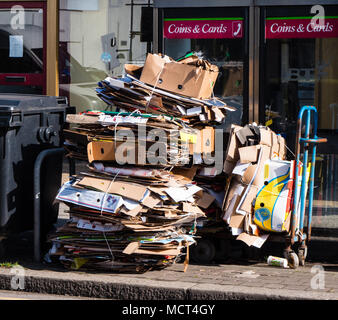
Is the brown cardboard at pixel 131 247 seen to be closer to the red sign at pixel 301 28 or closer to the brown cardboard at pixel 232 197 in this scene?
the brown cardboard at pixel 232 197

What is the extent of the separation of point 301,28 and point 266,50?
0.55 metres

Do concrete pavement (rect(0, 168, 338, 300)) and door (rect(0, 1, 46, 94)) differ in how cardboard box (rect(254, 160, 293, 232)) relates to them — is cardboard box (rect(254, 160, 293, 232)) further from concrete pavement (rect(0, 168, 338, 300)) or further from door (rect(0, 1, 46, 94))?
door (rect(0, 1, 46, 94))

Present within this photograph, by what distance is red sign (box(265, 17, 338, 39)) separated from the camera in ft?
32.2

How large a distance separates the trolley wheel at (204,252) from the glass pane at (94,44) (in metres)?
4.35

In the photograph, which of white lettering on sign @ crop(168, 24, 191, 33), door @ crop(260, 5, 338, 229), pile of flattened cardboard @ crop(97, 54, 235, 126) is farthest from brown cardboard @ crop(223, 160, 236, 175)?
white lettering on sign @ crop(168, 24, 191, 33)

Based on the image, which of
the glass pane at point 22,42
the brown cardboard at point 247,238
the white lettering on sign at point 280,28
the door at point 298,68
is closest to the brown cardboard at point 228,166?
the brown cardboard at point 247,238

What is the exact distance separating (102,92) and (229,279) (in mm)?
2192

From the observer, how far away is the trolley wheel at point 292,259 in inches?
267

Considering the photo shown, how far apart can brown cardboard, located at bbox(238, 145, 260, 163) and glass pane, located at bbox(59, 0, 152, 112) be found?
14.3 feet

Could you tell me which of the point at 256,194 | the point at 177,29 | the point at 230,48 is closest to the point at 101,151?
the point at 256,194

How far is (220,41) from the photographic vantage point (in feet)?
33.2

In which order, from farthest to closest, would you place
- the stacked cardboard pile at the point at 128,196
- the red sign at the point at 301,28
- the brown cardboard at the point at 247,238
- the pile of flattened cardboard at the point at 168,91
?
the red sign at the point at 301,28
the pile of flattened cardboard at the point at 168,91
the brown cardboard at the point at 247,238
the stacked cardboard pile at the point at 128,196

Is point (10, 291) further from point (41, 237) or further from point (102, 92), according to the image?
point (102, 92)

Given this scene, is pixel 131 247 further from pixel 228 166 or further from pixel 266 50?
pixel 266 50
